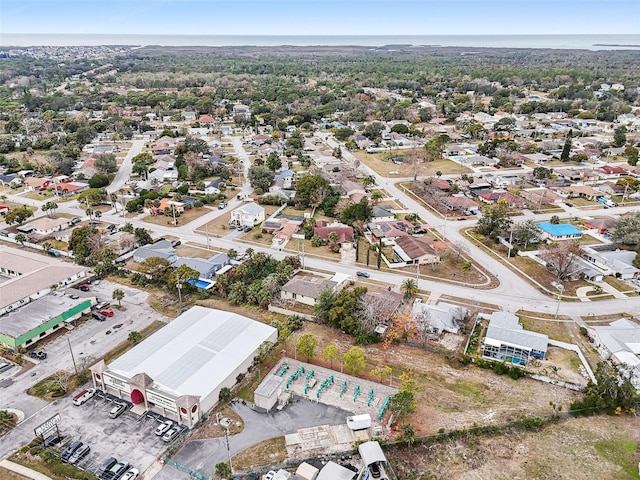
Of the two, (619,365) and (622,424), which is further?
(619,365)

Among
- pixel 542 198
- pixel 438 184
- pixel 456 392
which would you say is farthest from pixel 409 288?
pixel 542 198

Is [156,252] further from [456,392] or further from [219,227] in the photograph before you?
[456,392]

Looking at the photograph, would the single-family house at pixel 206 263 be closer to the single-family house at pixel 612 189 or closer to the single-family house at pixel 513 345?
the single-family house at pixel 513 345

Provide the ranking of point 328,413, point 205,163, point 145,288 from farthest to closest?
point 205,163
point 145,288
point 328,413

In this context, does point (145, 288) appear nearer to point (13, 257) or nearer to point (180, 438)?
point (13, 257)

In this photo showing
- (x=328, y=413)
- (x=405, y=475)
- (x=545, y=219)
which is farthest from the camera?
(x=545, y=219)

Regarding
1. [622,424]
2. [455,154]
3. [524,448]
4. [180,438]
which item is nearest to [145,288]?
[180,438]
